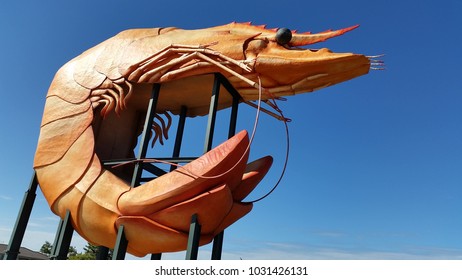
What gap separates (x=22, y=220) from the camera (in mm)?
7551

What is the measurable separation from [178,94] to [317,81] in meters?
2.91

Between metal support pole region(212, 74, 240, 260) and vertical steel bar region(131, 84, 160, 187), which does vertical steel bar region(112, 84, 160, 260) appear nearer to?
vertical steel bar region(131, 84, 160, 187)

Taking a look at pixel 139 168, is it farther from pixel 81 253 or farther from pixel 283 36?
pixel 81 253

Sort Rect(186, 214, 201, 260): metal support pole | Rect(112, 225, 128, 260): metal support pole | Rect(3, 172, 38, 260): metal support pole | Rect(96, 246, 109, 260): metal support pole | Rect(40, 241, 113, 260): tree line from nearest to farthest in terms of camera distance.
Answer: Rect(186, 214, 201, 260): metal support pole → Rect(112, 225, 128, 260): metal support pole → Rect(3, 172, 38, 260): metal support pole → Rect(96, 246, 109, 260): metal support pole → Rect(40, 241, 113, 260): tree line

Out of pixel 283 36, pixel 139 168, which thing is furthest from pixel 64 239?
pixel 283 36

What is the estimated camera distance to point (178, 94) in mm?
7789

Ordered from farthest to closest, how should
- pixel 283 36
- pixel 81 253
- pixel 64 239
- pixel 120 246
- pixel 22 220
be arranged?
pixel 81 253 → pixel 22 220 → pixel 64 239 → pixel 283 36 → pixel 120 246

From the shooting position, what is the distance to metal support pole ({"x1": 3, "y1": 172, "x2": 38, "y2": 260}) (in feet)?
23.9

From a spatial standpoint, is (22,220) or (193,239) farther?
(22,220)

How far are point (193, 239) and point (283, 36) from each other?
11.9 ft

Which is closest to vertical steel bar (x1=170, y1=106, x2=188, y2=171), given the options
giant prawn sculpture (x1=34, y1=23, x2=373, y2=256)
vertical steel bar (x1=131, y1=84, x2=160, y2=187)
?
giant prawn sculpture (x1=34, y1=23, x2=373, y2=256)

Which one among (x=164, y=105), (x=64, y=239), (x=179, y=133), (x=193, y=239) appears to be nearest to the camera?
(x=193, y=239)

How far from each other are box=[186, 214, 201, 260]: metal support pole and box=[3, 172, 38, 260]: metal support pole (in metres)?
3.91
